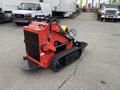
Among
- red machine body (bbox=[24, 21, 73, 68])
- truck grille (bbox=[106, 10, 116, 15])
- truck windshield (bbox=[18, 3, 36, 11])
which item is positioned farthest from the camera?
truck grille (bbox=[106, 10, 116, 15])

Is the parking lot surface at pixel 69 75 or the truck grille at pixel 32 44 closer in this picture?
the parking lot surface at pixel 69 75

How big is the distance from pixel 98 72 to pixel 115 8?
16127 millimetres

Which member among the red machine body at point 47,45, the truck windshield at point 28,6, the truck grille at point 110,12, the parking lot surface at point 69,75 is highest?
the truck windshield at point 28,6

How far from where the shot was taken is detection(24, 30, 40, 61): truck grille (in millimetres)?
4128

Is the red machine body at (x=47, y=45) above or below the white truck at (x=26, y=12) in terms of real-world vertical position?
below

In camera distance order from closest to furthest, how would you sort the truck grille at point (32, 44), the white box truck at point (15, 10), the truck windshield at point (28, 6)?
the truck grille at point (32, 44) → the white box truck at point (15, 10) → the truck windshield at point (28, 6)

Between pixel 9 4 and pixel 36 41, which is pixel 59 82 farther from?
pixel 9 4

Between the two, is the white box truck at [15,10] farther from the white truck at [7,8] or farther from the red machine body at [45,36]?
the red machine body at [45,36]

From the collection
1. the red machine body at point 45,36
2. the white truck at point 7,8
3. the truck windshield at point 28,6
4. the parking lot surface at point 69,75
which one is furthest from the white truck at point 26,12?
the red machine body at point 45,36

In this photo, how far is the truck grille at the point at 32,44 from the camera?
4.13m

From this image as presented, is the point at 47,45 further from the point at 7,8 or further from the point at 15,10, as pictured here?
the point at 7,8

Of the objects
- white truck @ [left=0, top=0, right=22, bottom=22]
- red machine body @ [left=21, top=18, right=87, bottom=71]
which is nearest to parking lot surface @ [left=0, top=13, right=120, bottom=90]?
red machine body @ [left=21, top=18, right=87, bottom=71]

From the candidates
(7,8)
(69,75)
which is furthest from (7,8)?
(69,75)

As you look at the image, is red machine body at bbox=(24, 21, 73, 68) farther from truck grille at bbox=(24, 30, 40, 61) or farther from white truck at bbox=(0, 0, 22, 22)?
white truck at bbox=(0, 0, 22, 22)
